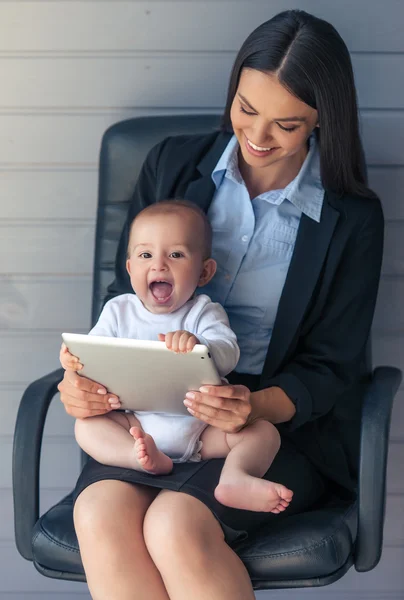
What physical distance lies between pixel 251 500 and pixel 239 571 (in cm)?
12

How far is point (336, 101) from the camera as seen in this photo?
1.66 metres

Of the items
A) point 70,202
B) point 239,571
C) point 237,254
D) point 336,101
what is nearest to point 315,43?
point 336,101

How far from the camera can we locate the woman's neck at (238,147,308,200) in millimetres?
1846

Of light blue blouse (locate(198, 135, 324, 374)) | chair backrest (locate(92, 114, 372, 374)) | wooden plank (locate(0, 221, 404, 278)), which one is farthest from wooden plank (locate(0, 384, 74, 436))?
light blue blouse (locate(198, 135, 324, 374))

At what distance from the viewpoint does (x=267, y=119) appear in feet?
5.37

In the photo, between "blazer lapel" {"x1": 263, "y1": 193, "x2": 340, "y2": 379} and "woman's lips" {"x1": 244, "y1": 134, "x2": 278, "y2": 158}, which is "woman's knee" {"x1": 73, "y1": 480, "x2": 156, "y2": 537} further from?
"woman's lips" {"x1": 244, "y1": 134, "x2": 278, "y2": 158}

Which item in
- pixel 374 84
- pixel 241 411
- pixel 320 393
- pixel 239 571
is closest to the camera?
pixel 239 571

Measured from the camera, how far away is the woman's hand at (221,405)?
1.52 meters

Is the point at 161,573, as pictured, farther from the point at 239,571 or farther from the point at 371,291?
the point at 371,291

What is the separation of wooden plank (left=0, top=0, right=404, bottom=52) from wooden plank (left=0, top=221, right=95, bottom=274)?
0.44 metres

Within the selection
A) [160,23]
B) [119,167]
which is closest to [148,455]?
[119,167]

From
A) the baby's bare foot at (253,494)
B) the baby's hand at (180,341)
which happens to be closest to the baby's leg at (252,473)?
the baby's bare foot at (253,494)

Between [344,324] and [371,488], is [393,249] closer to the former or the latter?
[344,324]

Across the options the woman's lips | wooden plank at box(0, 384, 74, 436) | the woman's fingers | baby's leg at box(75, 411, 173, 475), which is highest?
the woman's lips
